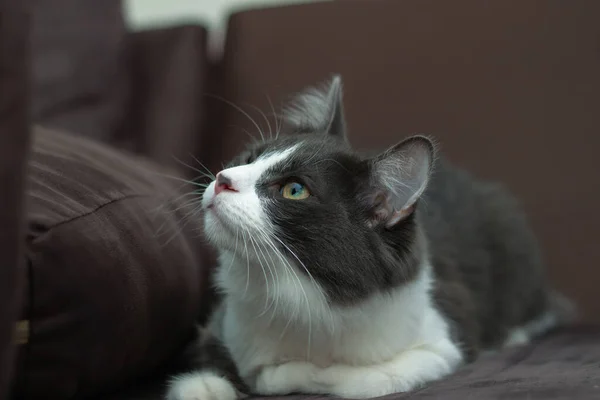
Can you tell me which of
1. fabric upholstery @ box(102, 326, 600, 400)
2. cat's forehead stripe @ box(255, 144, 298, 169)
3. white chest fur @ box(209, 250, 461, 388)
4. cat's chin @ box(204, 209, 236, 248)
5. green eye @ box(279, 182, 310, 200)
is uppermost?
cat's forehead stripe @ box(255, 144, 298, 169)

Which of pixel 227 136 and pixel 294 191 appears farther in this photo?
pixel 227 136

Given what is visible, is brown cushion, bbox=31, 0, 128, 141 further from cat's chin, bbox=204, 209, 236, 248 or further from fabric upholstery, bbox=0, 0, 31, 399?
fabric upholstery, bbox=0, 0, 31, 399

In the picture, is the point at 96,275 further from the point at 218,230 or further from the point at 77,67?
the point at 77,67

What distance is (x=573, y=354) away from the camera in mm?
1271

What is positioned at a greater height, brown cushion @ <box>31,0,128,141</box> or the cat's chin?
brown cushion @ <box>31,0,128,141</box>

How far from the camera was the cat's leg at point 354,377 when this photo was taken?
1074 mm

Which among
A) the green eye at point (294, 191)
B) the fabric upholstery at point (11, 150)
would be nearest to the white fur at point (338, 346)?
the green eye at point (294, 191)

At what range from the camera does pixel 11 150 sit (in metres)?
0.68

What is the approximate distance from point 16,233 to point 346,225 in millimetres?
520

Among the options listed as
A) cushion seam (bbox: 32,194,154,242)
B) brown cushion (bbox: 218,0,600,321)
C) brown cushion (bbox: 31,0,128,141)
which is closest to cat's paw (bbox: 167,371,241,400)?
cushion seam (bbox: 32,194,154,242)

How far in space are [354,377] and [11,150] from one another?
Result: 2.09 feet

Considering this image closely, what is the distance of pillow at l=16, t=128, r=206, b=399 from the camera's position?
0.96 m

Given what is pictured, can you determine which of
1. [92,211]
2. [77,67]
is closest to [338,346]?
[92,211]

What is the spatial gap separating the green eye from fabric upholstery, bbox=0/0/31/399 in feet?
1.50
